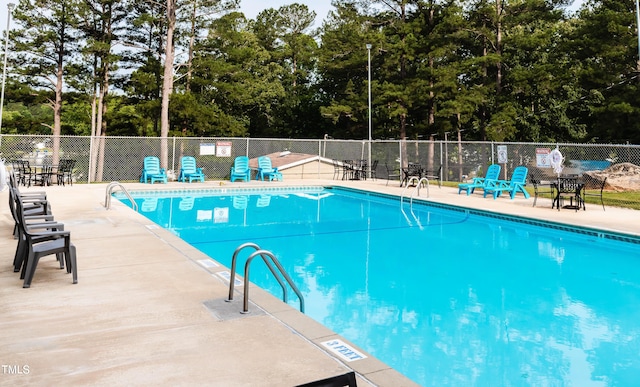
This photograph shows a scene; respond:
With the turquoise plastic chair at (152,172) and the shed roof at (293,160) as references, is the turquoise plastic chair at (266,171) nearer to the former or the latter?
the shed roof at (293,160)

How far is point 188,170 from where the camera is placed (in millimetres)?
17453

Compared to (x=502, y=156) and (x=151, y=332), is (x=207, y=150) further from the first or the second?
(x=151, y=332)

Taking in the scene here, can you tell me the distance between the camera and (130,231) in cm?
707

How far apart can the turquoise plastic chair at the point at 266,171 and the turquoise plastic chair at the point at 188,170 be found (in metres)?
2.41

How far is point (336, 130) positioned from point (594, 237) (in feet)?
86.7

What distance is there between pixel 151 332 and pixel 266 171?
15874 millimetres

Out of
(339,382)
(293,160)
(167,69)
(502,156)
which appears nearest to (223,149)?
Result: (293,160)

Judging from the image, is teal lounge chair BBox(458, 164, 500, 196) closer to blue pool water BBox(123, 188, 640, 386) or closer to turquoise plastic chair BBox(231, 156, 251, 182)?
blue pool water BBox(123, 188, 640, 386)

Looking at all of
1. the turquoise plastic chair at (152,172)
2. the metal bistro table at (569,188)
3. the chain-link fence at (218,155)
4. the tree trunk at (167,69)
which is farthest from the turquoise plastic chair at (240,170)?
the metal bistro table at (569,188)

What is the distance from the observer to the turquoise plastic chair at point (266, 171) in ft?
62.0

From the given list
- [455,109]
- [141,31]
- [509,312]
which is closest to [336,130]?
[455,109]

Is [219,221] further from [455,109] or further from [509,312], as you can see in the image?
[455,109]

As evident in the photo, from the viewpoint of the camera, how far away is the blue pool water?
3736 millimetres

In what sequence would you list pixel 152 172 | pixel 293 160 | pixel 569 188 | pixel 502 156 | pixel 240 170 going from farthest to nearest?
1. pixel 293 160
2. pixel 240 170
3. pixel 152 172
4. pixel 502 156
5. pixel 569 188
